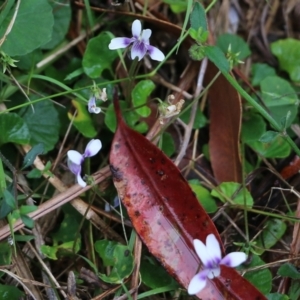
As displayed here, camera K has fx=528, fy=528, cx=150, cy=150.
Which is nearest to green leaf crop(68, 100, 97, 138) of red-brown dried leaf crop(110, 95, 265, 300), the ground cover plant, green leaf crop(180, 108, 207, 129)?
the ground cover plant

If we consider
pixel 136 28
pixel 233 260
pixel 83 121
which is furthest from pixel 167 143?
pixel 233 260

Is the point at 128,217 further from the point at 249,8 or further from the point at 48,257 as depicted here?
the point at 249,8

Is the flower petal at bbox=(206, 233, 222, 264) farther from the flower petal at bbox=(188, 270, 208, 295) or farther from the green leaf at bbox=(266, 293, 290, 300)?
the green leaf at bbox=(266, 293, 290, 300)

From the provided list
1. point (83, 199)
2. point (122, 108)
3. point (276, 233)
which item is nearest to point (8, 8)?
point (122, 108)

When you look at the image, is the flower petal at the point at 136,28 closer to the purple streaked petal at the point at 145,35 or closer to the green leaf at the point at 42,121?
the purple streaked petal at the point at 145,35

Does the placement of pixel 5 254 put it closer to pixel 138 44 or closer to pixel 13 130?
pixel 13 130

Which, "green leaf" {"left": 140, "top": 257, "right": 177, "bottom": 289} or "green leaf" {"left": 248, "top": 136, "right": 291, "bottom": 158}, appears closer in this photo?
"green leaf" {"left": 140, "top": 257, "right": 177, "bottom": 289}
